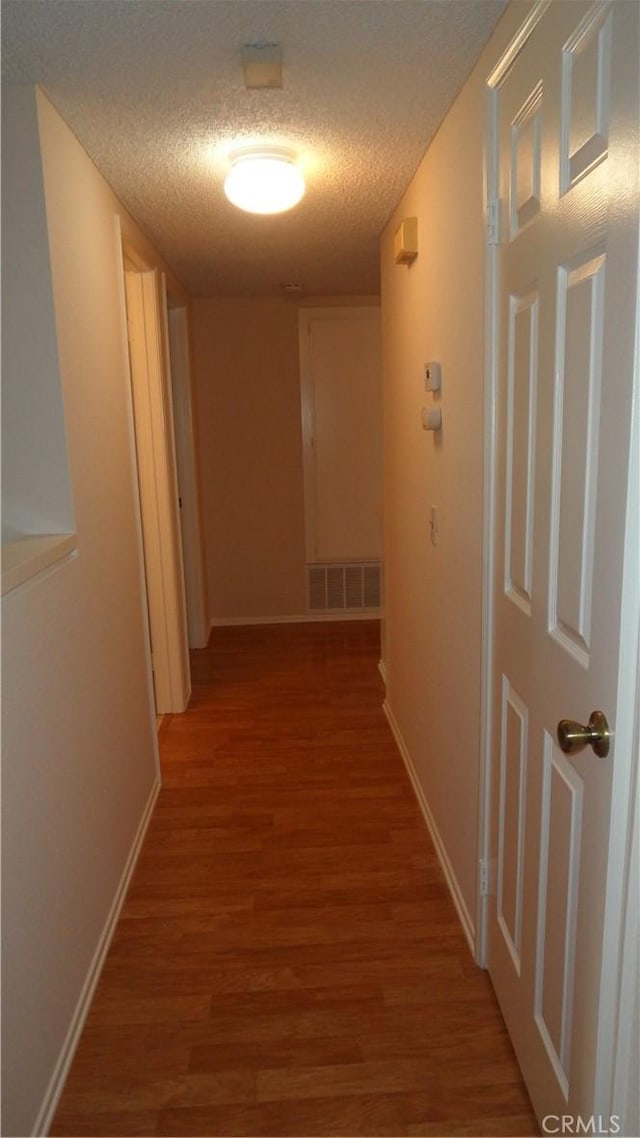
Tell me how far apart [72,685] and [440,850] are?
131cm

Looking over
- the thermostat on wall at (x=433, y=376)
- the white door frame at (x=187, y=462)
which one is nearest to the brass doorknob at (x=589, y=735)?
the thermostat on wall at (x=433, y=376)

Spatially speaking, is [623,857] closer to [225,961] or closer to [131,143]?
[225,961]

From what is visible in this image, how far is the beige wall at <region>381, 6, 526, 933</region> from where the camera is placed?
1.72 m

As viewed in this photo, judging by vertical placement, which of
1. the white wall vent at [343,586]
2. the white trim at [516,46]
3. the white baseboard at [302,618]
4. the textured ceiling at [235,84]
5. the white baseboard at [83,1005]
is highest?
the textured ceiling at [235,84]

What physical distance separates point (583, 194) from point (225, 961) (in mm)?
1962

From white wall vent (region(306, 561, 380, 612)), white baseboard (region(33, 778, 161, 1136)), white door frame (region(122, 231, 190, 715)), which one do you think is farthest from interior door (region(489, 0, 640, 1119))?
white wall vent (region(306, 561, 380, 612))

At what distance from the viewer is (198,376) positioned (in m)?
4.76

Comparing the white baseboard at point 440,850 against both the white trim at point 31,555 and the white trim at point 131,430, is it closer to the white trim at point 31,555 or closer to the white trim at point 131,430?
the white trim at point 131,430

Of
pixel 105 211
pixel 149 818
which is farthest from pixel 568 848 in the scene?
pixel 105 211

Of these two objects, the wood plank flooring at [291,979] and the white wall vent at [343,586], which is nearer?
the wood plank flooring at [291,979]

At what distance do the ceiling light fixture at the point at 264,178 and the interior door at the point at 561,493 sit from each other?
0.78 metres

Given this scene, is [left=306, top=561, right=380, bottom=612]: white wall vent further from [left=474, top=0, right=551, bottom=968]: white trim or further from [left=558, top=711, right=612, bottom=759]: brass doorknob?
[left=558, top=711, right=612, bottom=759]: brass doorknob

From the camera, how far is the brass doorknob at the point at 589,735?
995 mm

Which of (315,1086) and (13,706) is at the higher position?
(13,706)
